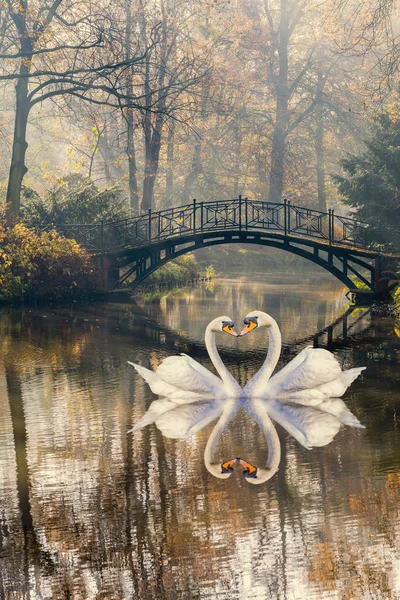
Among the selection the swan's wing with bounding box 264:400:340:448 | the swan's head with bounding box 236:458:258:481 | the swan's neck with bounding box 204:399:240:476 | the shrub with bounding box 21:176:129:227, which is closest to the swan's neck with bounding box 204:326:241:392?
the swan's neck with bounding box 204:399:240:476

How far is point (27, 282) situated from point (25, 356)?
9.87 meters

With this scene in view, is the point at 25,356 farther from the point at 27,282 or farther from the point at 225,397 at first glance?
the point at 27,282

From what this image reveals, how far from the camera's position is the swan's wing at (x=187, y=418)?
10.3m

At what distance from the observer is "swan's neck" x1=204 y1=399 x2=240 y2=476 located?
29.0 ft

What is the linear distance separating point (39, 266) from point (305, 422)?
1638 cm

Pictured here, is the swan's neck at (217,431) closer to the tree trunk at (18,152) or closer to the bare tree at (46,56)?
the bare tree at (46,56)

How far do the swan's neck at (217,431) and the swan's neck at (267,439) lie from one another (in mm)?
216

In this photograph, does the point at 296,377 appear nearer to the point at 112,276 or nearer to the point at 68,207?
the point at 112,276

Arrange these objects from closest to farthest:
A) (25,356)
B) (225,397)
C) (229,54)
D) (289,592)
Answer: (289,592)
(225,397)
(25,356)
(229,54)

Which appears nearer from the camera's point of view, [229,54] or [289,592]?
[289,592]

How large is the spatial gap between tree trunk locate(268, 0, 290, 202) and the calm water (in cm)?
3625

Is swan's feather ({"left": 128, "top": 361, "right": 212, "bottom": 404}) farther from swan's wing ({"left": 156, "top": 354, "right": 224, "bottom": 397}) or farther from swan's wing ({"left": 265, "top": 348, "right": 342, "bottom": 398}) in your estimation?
swan's wing ({"left": 265, "top": 348, "right": 342, "bottom": 398})

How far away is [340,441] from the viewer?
32.3ft

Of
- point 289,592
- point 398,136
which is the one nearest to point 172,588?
point 289,592
